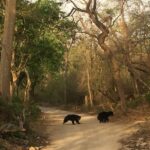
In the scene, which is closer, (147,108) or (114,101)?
(147,108)

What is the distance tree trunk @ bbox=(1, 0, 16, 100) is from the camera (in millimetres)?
20281

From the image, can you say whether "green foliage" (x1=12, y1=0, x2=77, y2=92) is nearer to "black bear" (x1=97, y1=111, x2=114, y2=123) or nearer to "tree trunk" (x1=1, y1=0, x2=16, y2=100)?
"black bear" (x1=97, y1=111, x2=114, y2=123)

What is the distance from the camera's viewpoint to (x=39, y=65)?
3519 cm

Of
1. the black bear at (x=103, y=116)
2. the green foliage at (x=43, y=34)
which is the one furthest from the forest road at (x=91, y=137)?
the green foliage at (x=43, y=34)

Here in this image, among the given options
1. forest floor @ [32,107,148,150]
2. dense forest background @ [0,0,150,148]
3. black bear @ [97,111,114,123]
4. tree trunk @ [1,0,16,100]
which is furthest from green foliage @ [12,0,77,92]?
forest floor @ [32,107,148,150]

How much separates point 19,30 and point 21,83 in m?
14.1

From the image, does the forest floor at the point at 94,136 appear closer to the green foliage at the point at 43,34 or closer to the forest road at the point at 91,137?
the forest road at the point at 91,137

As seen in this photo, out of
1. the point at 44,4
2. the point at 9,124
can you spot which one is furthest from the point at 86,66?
the point at 9,124

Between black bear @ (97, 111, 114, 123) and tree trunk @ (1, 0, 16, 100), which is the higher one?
tree trunk @ (1, 0, 16, 100)

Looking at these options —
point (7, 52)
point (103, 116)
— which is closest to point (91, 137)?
point (7, 52)

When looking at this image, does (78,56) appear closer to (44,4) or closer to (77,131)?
(44,4)

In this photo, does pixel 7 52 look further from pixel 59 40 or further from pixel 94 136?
pixel 59 40

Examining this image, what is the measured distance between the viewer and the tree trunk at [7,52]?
798 inches

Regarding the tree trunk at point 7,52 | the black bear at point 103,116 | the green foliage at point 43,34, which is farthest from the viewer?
the green foliage at point 43,34
